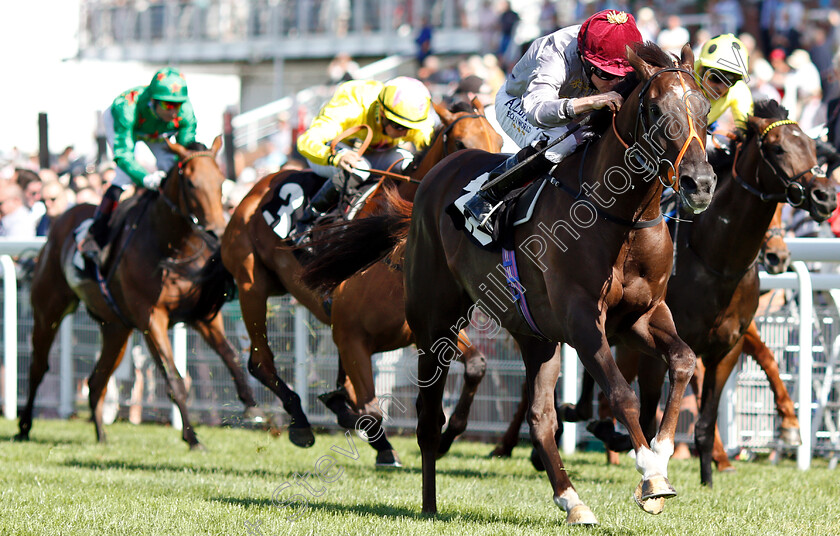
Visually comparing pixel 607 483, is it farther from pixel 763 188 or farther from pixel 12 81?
pixel 12 81

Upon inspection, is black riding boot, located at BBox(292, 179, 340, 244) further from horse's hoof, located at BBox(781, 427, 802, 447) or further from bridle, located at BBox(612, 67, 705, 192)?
horse's hoof, located at BBox(781, 427, 802, 447)

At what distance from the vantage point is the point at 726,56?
598 centimetres

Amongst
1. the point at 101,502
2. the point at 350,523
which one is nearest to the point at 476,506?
the point at 350,523

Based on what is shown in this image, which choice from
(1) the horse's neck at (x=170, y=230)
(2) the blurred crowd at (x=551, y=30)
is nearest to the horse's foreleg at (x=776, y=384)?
(2) the blurred crowd at (x=551, y=30)

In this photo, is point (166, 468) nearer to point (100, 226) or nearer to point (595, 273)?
point (100, 226)

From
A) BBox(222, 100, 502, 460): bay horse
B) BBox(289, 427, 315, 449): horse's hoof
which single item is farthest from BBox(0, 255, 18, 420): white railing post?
BBox(289, 427, 315, 449): horse's hoof

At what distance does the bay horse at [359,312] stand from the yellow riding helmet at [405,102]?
0.11 meters

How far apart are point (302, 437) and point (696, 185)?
11.2 ft

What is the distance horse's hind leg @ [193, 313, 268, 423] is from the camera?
7383 mm

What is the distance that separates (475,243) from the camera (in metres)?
4.85

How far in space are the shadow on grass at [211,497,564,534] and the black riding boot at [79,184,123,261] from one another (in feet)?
10.5

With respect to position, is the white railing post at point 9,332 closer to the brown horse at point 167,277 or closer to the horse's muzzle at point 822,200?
the brown horse at point 167,277

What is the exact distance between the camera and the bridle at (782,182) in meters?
5.56

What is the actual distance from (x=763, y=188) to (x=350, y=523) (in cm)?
280
